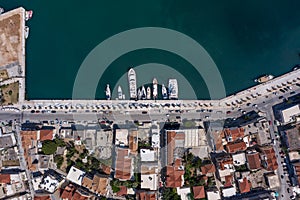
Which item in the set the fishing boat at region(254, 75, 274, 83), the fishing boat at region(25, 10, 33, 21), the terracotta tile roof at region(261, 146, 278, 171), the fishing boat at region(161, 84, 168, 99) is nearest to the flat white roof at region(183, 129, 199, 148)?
the fishing boat at region(161, 84, 168, 99)

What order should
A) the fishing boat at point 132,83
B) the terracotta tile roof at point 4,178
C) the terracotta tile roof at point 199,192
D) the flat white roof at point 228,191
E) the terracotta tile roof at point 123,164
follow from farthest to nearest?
the fishing boat at point 132,83
the flat white roof at point 228,191
the terracotta tile roof at point 4,178
the terracotta tile roof at point 199,192
the terracotta tile roof at point 123,164

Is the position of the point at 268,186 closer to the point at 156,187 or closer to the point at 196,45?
the point at 156,187

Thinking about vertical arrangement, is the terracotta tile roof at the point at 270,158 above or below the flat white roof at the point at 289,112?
below

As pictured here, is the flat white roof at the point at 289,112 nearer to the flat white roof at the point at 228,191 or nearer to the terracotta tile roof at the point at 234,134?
the terracotta tile roof at the point at 234,134

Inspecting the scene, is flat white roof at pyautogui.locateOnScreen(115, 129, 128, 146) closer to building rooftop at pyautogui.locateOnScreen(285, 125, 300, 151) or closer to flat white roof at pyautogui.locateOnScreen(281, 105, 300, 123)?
flat white roof at pyautogui.locateOnScreen(281, 105, 300, 123)

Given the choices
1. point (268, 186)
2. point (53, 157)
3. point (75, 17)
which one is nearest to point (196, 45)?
point (75, 17)

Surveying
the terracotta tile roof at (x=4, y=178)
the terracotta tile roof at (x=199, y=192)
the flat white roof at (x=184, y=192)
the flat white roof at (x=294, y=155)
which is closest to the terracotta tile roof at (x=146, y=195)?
the flat white roof at (x=184, y=192)
